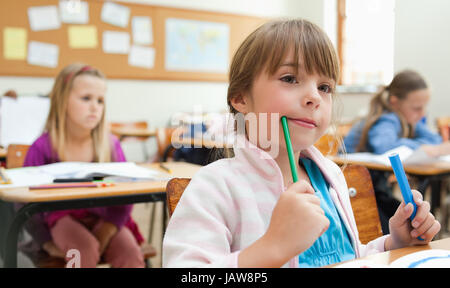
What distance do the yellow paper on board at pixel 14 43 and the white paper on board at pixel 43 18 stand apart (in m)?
0.13

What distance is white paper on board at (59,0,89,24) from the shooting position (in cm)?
471

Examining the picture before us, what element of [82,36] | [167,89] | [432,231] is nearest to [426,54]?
[167,89]

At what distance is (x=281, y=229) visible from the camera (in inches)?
20.3

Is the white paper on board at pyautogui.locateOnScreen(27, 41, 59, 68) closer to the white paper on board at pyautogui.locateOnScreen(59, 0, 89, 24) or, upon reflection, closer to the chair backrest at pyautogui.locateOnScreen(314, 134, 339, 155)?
the white paper on board at pyautogui.locateOnScreen(59, 0, 89, 24)

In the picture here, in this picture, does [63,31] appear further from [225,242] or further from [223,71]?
[225,242]

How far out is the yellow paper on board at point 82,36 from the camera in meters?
4.80

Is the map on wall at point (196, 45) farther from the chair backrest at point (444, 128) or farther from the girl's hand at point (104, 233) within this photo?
the girl's hand at point (104, 233)

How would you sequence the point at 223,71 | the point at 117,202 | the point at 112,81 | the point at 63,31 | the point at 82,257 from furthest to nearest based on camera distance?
the point at 223,71
the point at 112,81
the point at 63,31
the point at 82,257
the point at 117,202

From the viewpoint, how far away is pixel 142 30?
5.17 metres

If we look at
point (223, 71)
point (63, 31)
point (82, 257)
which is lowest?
point (82, 257)

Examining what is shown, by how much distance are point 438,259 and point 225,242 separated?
10.7 inches

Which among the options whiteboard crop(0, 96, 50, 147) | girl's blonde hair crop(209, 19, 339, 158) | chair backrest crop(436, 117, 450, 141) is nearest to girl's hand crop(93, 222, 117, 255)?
girl's blonde hair crop(209, 19, 339, 158)

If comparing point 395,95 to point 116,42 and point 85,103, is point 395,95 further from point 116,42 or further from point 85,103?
point 116,42

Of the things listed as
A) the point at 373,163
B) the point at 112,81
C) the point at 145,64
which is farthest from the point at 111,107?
the point at 373,163
